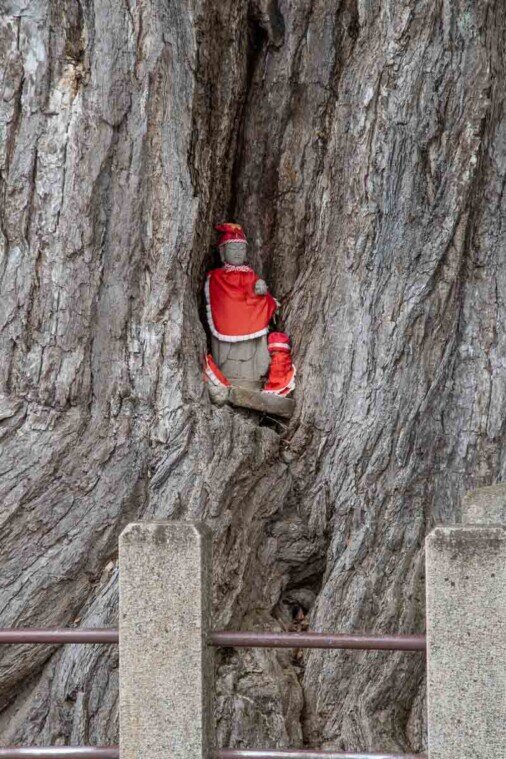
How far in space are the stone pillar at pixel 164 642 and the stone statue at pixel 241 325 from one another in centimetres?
368

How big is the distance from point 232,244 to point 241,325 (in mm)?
645

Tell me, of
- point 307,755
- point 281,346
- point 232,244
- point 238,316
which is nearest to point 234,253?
point 232,244

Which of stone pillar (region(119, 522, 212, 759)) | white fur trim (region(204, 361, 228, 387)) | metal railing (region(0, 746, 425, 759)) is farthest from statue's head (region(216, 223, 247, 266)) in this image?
metal railing (region(0, 746, 425, 759))

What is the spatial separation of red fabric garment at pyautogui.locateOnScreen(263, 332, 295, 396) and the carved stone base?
6.1 inches

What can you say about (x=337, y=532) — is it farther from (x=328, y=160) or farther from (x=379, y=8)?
(x=379, y=8)

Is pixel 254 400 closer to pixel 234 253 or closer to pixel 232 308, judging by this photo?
pixel 232 308

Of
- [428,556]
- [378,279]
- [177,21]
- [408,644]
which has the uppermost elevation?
[177,21]

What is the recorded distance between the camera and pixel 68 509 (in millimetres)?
7336

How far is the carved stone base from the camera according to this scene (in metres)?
8.08

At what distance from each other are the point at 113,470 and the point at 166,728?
8.81 feet

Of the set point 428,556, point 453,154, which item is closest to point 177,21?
point 453,154

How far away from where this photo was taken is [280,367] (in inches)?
342

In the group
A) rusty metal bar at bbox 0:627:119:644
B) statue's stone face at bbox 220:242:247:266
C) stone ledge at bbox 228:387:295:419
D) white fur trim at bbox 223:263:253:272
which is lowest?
rusty metal bar at bbox 0:627:119:644

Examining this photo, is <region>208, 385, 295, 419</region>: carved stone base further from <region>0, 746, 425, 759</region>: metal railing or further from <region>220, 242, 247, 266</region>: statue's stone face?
<region>0, 746, 425, 759</region>: metal railing
